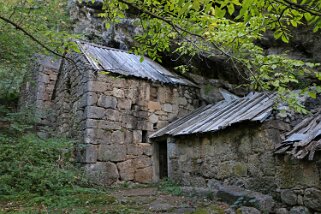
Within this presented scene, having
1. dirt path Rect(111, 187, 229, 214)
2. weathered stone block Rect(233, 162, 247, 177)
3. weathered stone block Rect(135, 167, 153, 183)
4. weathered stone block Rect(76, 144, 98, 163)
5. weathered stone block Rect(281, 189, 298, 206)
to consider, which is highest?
weathered stone block Rect(76, 144, 98, 163)

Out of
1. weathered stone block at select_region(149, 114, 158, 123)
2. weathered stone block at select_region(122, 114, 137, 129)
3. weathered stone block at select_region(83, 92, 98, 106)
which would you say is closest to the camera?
weathered stone block at select_region(83, 92, 98, 106)

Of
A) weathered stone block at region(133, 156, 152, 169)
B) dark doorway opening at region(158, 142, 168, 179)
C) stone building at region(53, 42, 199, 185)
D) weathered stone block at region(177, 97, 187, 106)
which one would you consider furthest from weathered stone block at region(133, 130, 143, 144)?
weathered stone block at region(177, 97, 187, 106)

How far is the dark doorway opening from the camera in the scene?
337 inches

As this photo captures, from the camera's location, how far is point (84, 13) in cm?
1209

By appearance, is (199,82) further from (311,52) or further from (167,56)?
(311,52)

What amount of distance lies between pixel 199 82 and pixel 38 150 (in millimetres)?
5255

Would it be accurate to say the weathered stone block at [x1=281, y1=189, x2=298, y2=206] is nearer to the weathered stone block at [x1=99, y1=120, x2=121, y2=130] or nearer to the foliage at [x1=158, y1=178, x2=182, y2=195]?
the foliage at [x1=158, y1=178, x2=182, y2=195]

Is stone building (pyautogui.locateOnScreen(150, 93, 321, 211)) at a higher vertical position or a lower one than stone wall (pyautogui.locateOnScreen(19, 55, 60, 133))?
lower

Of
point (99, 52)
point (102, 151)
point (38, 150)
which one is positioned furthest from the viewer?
point (99, 52)

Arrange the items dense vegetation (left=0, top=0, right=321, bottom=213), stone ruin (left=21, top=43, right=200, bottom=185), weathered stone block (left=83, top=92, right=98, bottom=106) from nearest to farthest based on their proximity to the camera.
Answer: dense vegetation (left=0, top=0, right=321, bottom=213), stone ruin (left=21, top=43, right=200, bottom=185), weathered stone block (left=83, top=92, right=98, bottom=106)

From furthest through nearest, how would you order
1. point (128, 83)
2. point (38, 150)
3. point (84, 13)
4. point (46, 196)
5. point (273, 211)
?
point (84, 13)
point (128, 83)
point (38, 150)
point (46, 196)
point (273, 211)

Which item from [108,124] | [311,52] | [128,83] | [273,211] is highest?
[311,52]

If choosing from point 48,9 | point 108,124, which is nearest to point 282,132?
point 108,124

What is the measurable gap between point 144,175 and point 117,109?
1.90m
